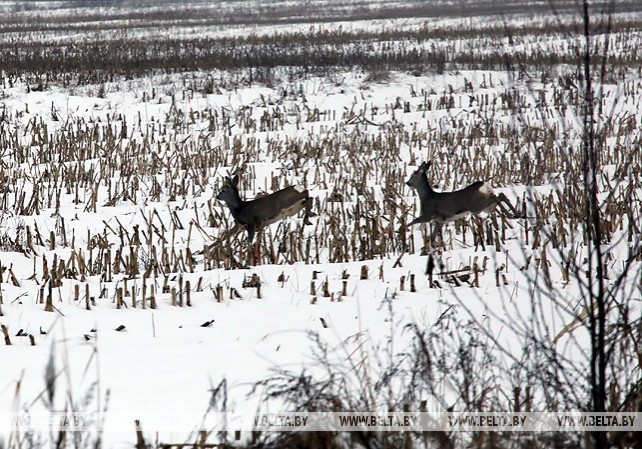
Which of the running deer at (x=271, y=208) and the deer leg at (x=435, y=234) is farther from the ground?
the running deer at (x=271, y=208)

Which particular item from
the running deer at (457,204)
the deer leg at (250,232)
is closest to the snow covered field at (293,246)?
the deer leg at (250,232)

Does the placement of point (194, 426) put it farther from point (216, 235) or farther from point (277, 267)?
point (216, 235)

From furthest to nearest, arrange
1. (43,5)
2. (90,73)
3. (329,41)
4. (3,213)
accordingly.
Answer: (43,5), (329,41), (90,73), (3,213)

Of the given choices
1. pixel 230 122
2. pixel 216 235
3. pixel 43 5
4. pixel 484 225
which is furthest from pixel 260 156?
pixel 43 5

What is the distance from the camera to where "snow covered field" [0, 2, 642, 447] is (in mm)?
3492

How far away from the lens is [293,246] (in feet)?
25.5

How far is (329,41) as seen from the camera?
31.4m

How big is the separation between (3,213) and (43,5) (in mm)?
65397

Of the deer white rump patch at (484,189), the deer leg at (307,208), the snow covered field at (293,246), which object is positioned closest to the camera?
the snow covered field at (293,246)

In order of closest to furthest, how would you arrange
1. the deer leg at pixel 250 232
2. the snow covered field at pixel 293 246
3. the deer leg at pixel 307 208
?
the snow covered field at pixel 293 246
the deer leg at pixel 250 232
the deer leg at pixel 307 208

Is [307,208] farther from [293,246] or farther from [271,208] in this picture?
[293,246]

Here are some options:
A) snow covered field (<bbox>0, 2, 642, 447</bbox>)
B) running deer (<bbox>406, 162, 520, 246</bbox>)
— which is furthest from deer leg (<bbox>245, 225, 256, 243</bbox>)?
running deer (<bbox>406, 162, 520, 246</bbox>)

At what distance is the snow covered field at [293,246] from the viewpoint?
349 centimetres

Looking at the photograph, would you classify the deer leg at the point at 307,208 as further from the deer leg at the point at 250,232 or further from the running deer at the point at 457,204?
the running deer at the point at 457,204
